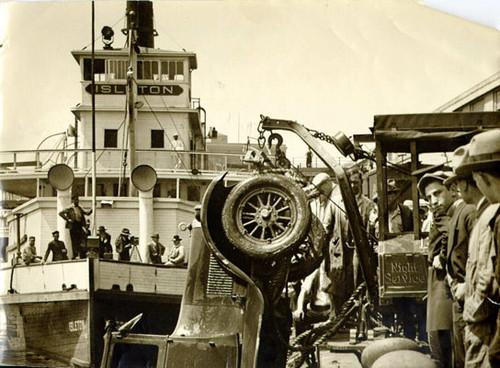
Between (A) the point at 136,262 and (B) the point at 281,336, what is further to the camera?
(A) the point at 136,262

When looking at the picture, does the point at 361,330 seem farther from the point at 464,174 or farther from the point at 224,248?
the point at 464,174

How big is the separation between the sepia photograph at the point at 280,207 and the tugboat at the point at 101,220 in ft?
0.12

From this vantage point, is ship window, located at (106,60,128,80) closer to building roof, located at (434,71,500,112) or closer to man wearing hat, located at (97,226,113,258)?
man wearing hat, located at (97,226,113,258)

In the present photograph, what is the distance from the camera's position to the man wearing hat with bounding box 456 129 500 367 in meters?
3.47

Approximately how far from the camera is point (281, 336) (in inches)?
259

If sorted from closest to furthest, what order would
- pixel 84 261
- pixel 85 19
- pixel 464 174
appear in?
pixel 464 174 → pixel 85 19 → pixel 84 261

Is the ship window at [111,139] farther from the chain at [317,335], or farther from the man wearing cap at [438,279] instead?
the man wearing cap at [438,279]

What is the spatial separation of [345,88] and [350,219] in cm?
181

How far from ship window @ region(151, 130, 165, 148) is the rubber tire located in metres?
9.54

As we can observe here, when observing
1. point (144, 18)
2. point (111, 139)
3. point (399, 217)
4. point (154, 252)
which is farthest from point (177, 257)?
point (144, 18)

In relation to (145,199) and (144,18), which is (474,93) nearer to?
(145,199)

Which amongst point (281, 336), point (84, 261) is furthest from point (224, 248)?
point (84, 261)


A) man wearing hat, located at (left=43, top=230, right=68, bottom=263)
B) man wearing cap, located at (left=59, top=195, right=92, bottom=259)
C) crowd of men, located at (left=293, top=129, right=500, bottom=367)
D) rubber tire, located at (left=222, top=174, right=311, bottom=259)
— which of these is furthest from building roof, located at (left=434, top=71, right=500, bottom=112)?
man wearing hat, located at (left=43, top=230, right=68, bottom=263)

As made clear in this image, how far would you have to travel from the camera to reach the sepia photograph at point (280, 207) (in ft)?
18.7
